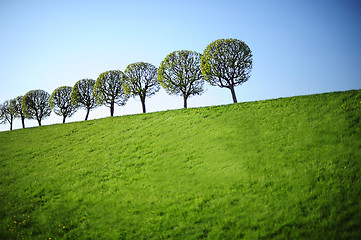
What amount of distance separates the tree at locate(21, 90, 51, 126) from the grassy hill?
51556mm

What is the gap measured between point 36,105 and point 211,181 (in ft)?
248

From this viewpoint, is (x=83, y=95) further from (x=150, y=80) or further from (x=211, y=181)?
(x=211, y=181)

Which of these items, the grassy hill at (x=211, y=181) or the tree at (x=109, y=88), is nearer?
the grassy hill at (x=211, y=181)

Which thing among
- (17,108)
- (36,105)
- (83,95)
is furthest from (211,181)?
(17,108)

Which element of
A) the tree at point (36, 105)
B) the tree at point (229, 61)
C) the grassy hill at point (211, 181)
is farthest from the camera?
the tree at point (36, 105)

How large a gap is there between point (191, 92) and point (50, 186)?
114 feet

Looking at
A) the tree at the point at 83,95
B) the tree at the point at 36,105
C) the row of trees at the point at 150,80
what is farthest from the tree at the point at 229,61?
the tree at the point at 36,105

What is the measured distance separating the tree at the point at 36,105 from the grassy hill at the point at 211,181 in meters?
51.6

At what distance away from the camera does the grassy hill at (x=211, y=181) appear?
8.97 meters

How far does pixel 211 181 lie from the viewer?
12.9 meters

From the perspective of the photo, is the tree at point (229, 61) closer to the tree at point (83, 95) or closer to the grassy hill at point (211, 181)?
the grassy hill at point (211, 181)

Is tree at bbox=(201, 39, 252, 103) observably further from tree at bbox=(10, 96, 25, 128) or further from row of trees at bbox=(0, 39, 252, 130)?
tree at bbox=(10, 96, 25, 128)

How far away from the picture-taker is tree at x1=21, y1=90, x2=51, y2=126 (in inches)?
2564

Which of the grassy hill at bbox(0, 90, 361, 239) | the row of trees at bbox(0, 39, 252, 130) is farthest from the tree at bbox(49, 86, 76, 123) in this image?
the grassy hill at bbox(0, 90, 361, 239)
